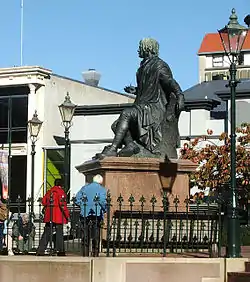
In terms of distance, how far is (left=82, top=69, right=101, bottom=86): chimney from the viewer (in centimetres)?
6072

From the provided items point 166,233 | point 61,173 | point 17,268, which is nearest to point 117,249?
point 166,233

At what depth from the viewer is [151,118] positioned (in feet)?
55.6

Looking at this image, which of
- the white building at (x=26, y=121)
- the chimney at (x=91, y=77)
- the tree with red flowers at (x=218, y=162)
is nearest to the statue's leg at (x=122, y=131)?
the tree with red flowers at (x=218, y=162)

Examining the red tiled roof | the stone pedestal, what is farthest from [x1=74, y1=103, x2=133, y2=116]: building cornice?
the red tiled roof

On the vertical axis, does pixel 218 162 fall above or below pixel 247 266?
above

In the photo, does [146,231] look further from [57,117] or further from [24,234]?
[57,117]

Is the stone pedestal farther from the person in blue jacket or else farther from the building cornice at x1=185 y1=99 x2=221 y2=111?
the building cornice at x1=185 y1=99 x2=221 y2=111

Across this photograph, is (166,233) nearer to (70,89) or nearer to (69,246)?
(69,246)

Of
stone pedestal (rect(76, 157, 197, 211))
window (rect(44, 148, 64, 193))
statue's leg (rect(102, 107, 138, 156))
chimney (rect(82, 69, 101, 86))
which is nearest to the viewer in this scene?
stone pedestal (rect(76, 157, 197, 211))

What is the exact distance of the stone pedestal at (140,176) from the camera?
16.1 m

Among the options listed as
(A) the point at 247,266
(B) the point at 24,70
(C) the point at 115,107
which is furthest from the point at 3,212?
(B) the point at 24,70

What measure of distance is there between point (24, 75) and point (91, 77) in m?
8.78

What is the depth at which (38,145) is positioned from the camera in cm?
5309

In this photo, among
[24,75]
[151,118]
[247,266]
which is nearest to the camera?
[247,266]
